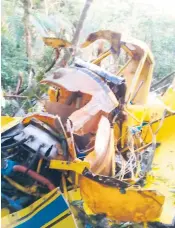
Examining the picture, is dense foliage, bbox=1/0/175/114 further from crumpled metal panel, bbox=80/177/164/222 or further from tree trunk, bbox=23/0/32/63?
crumpled metal panel, bbox=80/177/164/222

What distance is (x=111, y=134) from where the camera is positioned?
6.43 ft

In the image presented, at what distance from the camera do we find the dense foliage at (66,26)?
3.86m

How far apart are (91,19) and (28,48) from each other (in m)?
1.72

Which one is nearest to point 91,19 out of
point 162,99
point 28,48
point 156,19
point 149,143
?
point 156,19

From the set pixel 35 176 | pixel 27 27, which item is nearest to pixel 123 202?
pixel 35 176

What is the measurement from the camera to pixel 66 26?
459cm

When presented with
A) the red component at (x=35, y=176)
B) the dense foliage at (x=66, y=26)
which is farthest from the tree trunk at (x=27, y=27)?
the red component at (x=35, y=176)

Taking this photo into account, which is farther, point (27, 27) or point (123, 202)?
point (27, 27)

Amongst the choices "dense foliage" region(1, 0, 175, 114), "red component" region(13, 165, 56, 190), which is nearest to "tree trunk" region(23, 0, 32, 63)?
"dense foliage" region(1, 0, 175, 114)

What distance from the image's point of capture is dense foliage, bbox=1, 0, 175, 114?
3.86 metres

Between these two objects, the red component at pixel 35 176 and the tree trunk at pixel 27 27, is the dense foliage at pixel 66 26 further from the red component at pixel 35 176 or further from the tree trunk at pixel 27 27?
the red component at pixel 35 176

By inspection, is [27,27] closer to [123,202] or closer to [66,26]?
[66,26]

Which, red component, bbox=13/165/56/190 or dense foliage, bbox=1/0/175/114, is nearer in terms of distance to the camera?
red component, bbox=13/165/56/190

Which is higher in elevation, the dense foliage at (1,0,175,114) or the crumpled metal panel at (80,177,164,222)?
the dense foliage at (1,0,175,114)
